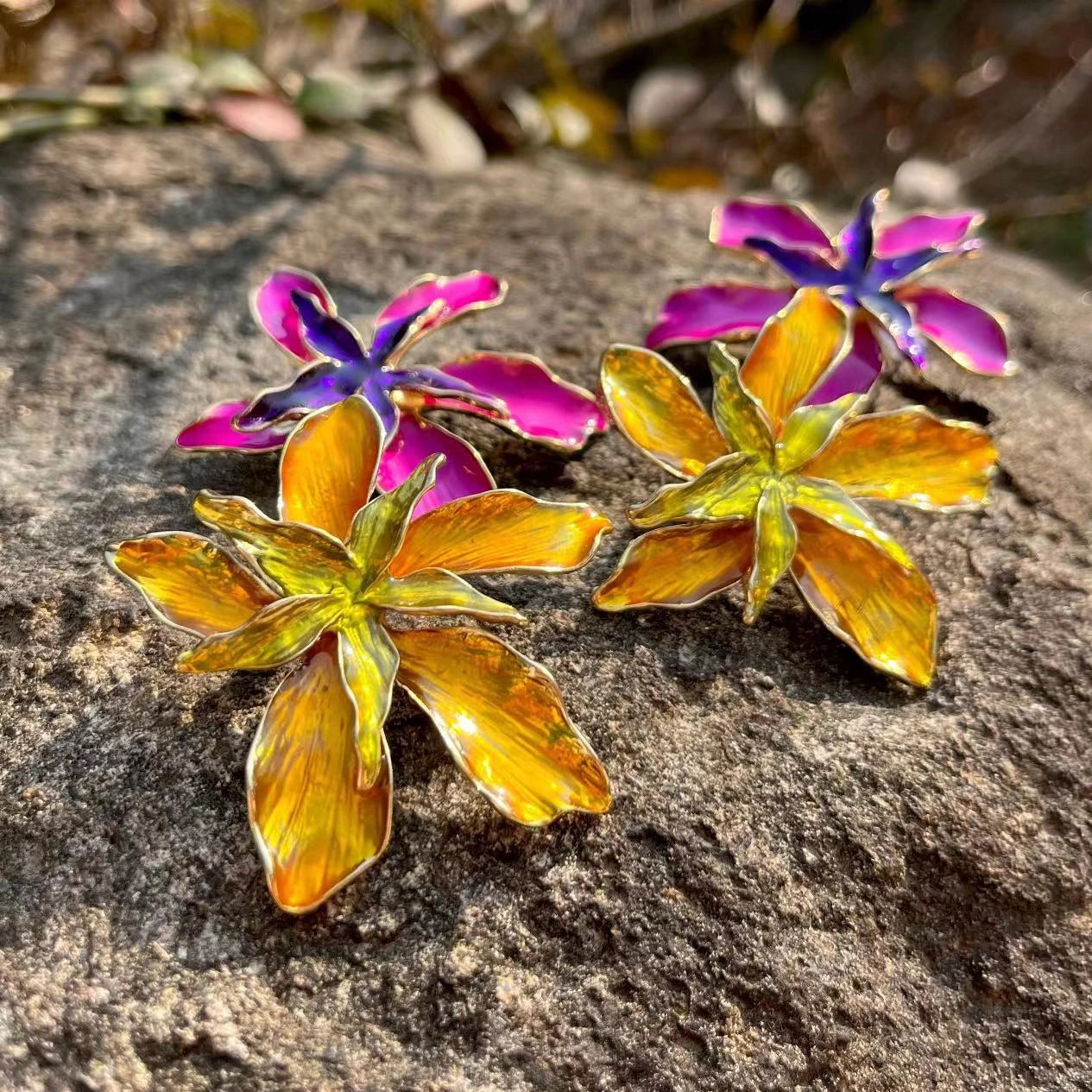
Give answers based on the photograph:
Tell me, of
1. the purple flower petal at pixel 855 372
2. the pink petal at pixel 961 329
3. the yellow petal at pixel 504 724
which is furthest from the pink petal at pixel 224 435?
Answer: the pink petal at pixel 961 329

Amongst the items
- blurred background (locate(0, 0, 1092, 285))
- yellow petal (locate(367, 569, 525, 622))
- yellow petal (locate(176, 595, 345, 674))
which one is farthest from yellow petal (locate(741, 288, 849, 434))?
blurred background (locate(0, 0, 1092, 285))

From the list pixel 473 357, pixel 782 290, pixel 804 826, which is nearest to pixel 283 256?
pixel 473 357

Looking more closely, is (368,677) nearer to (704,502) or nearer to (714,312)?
(704,502)

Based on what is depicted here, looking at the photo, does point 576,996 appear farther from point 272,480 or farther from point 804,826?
point 272,480

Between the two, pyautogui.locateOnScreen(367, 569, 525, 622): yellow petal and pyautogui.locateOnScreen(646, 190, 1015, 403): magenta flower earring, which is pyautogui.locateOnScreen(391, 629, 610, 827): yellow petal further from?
pyautogui.locateOnScreen(646, 190, 1015, 403): magenta flower earring

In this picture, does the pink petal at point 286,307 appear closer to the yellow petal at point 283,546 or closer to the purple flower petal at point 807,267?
the yellow petal at point 283,546

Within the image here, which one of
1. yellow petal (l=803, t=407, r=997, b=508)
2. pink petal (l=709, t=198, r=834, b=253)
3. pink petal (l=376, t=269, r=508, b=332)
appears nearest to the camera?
yellow petal (l=803, t=407, r=997, b=508)
